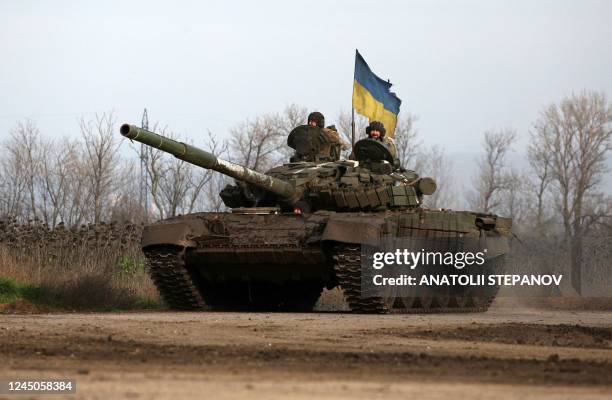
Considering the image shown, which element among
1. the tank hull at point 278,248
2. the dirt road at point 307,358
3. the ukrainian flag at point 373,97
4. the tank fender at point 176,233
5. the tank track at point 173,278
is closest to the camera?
the dirt road at point 307,358

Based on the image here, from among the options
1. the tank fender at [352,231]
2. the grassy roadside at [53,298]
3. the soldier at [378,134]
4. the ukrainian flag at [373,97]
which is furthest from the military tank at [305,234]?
the ukrainian flag at [373,97]

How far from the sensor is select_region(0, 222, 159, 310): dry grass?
22.2 m

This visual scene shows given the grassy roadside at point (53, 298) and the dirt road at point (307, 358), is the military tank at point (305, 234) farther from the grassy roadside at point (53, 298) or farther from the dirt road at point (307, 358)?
the dirt road at point (307, 358)

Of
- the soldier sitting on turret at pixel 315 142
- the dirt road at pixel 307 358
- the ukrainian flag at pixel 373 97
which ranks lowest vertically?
the dirt road at pixel 307 358

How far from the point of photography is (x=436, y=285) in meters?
22.9

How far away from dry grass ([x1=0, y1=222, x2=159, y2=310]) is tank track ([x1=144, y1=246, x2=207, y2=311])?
1.33 meters

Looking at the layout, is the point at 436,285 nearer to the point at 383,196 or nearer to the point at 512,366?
the point at 383,196

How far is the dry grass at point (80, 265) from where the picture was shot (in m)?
22.2

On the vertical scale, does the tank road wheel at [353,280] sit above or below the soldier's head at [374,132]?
below

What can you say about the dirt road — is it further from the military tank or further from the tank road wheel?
the military tank

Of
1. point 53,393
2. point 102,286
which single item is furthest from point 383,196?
point 53,393

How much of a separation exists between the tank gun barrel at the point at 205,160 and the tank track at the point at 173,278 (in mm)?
1560

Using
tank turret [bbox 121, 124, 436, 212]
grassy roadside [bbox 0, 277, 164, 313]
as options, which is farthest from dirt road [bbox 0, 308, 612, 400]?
tank turret [bbox 121, 124, 436, 212]

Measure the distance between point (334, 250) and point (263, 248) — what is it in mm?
1150
